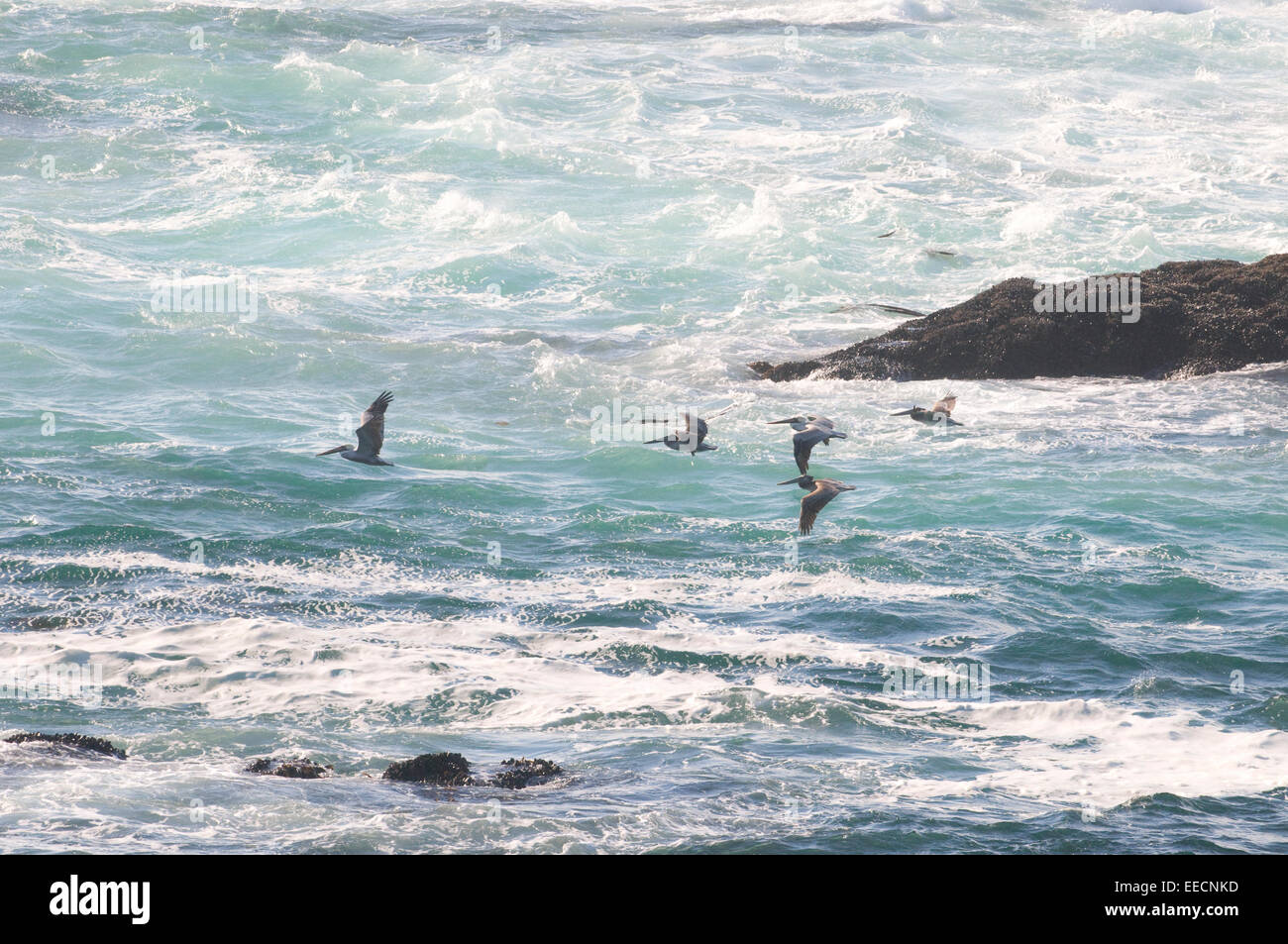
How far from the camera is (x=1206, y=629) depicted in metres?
13.2

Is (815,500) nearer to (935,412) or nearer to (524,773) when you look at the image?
(935,412)

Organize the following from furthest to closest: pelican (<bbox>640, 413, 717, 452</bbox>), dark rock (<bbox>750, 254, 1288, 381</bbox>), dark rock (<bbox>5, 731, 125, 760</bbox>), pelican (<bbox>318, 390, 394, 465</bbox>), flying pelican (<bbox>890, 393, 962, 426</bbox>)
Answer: dark rock (<bbox>750, 254, 1288, 381</bbox>) < flying pelican (<bbox>890, 393, 962, 426</bbox>) < pelican (<bbox>318, 390, 394, 465</bbox>) < pelican (<bbox>640, 413, 717, 452</bbox>) < dark rock (<bbox>5, 731, 125, 760</bbox>)

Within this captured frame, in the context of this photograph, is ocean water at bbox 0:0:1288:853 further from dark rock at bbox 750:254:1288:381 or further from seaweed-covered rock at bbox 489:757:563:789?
dark rock at bbox 750:254:1288:381

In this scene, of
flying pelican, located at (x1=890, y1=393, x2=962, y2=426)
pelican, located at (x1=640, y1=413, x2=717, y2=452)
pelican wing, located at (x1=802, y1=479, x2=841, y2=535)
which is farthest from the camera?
flying pelican, located at (x1=890, y1=393, x2=962, y2=426)

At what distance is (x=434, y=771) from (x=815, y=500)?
14.0ft

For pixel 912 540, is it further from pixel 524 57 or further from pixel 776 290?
pixel 524 57

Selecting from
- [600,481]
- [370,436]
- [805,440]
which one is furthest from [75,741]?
[600,481]

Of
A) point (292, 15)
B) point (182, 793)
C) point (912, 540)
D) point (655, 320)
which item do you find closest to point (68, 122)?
point (292, 15)

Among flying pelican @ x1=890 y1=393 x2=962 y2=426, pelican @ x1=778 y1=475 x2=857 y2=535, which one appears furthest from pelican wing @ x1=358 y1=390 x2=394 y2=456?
flying pelican @ x1=890 y1=393 x2=962 y2=426

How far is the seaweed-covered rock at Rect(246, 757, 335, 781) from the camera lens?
10062 mm

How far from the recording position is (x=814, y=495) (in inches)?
506

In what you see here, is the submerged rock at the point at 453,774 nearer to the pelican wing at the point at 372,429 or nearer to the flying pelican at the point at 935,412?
the pelican wing at the point at 372,429

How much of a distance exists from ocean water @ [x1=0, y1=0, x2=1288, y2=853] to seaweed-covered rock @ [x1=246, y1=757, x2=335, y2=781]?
15 centimetres

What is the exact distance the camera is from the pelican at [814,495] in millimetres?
12469
